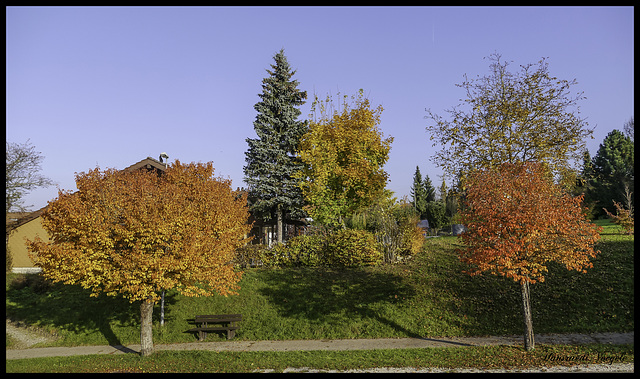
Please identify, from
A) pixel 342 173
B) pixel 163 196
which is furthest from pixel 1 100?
pixel 342 173

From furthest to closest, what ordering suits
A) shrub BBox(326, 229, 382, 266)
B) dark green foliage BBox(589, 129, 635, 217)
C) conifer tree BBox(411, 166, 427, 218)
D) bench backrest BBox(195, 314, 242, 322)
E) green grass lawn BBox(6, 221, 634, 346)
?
conifer tree BBox(411, 166, 427, 218) < dark green foliage BBox(589, 129, 635, 217) < shrub BBox(326, 229, 382, 266) < bench backrest BBox(195, 314, 242, 322) < green grass lawn BBox(6, 221, 634, 346)

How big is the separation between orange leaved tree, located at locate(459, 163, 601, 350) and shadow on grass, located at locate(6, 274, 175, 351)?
44.4ft

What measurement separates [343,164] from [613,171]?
43.2m

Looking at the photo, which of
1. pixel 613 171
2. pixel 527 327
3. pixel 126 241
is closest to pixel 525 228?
pixel 527 327

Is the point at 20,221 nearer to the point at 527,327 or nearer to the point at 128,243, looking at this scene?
the point at 128,243

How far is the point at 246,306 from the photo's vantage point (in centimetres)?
1794

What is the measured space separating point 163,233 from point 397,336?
914 centimetres

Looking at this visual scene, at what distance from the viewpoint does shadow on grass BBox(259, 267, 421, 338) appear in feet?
54.7

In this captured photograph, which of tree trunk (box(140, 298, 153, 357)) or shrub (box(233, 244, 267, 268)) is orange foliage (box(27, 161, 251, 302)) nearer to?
tree trunk (box(140, 298, 153, 357))

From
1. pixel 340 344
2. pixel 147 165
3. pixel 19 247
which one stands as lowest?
pixel 340 344

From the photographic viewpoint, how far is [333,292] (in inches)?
724

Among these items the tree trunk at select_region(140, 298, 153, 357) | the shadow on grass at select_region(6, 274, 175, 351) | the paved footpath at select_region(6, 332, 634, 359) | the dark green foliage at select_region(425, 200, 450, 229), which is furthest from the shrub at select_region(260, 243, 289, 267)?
the dark green foliage at select_region(425, 200, 450, 229)

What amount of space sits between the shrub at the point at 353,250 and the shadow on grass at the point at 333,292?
58cm

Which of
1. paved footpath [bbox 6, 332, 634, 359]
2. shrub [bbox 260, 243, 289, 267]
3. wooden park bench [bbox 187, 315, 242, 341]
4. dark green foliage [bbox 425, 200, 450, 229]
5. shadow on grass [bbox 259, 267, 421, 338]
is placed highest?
dark green foliage [bbox 425, 200, 450, 229]
